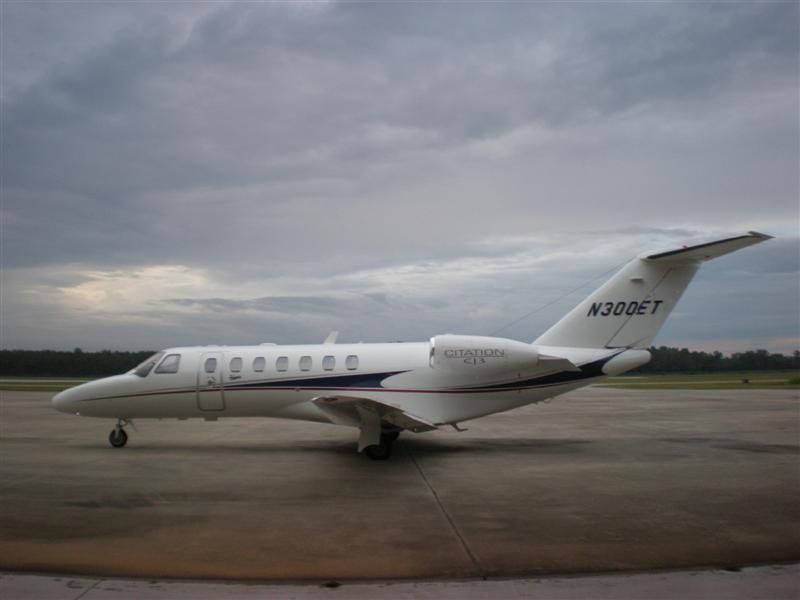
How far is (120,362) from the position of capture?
184 ft

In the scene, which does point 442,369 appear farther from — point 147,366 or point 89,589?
point 89,589

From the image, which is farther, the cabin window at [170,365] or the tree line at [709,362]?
the tree line at [709,362]

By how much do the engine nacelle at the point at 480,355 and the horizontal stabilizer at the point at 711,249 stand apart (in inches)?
131

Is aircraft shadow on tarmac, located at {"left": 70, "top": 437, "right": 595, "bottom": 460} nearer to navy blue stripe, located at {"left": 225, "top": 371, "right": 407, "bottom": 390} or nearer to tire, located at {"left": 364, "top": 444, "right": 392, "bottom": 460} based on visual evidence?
tire, located at {"left": 364, "top": 444, "right": 392, "bottom": 460}

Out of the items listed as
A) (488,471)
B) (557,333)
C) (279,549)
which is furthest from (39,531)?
(557,333)

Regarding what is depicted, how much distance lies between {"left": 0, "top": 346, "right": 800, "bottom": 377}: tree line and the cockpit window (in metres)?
24.9

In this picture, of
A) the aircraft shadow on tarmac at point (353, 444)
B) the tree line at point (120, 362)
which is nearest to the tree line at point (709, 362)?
the tree line at point (120, 362)

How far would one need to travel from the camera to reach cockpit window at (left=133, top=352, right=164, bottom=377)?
1386cm

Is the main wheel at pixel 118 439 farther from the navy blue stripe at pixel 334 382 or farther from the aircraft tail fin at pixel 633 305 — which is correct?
the aircraft tail fin at pixel 633 305

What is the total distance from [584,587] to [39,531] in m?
6.09

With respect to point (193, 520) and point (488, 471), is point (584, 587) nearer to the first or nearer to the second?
point (193, 520)

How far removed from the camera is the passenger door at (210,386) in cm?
1346

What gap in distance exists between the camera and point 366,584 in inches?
214

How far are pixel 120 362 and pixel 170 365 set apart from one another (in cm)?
4709
